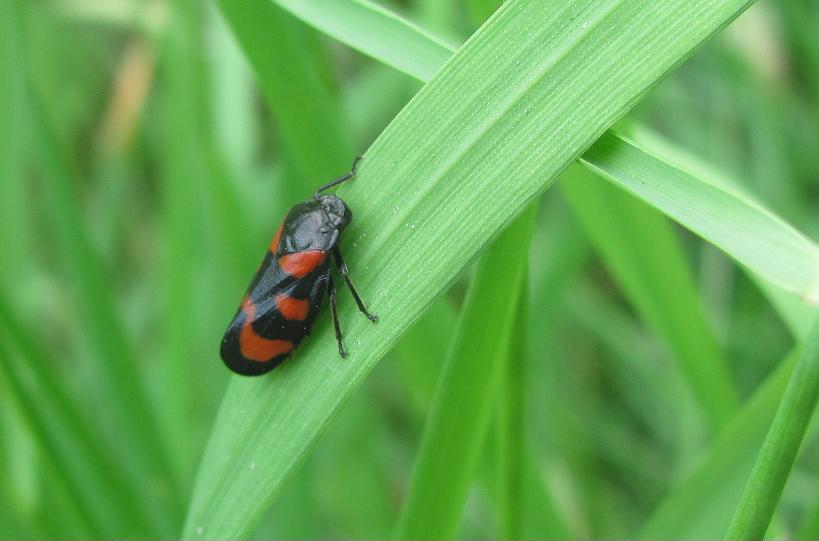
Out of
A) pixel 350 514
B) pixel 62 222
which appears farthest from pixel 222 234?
pixel 350 514

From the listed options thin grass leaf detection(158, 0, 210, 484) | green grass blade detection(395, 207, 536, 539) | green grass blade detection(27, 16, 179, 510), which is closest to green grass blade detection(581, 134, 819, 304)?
green grass blade detection(395, 207, 536, 539)

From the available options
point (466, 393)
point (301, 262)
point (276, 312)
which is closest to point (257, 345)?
point (276, 312)

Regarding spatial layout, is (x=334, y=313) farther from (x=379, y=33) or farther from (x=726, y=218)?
(x=726, y=218)

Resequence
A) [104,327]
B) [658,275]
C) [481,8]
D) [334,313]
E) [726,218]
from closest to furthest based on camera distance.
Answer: [726,218] → [481,8] → [334,313] → [658,275] → [104,327]

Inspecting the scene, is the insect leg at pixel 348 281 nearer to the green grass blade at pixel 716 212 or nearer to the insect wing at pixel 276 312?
the insect wing at pixel 276 312

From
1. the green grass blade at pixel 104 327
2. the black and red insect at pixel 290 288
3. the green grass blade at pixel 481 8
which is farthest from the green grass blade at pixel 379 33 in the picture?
the green grass blade at pixel 104 327

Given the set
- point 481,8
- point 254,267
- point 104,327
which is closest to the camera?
point 481,8
